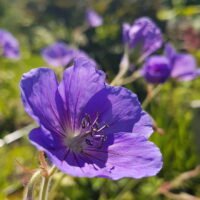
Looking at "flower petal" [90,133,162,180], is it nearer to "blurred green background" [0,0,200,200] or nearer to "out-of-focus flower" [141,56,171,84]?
"blurred green background" [0,0,200,200]

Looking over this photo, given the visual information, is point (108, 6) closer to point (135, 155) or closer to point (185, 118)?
point (185, 118)

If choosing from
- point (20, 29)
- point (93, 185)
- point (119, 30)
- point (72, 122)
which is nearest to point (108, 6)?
point (119, 30)

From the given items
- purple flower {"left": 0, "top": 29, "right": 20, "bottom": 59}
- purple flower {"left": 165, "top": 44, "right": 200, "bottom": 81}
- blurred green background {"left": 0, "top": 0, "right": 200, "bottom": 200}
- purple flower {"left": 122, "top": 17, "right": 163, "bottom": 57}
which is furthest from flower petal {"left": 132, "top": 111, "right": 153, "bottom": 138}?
purple flower {"left": 0, "top": 29, "right": 20, "bottom": 59}

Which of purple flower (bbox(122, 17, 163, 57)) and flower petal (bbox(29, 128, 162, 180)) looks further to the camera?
purple flower (bbox(122, 17, 163, 57))

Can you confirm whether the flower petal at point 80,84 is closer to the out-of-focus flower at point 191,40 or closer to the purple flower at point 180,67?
the purple flower at point 180,67

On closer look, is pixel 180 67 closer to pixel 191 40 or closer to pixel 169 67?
pixel 169 67

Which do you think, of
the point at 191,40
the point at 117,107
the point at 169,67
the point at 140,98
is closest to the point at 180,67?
the point at 169,67

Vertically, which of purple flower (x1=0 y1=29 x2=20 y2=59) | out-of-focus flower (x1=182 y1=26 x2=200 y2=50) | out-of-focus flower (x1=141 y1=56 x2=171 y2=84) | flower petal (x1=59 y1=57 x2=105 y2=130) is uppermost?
flower petal (x1=59 y1=57 x2=105 y2=130)

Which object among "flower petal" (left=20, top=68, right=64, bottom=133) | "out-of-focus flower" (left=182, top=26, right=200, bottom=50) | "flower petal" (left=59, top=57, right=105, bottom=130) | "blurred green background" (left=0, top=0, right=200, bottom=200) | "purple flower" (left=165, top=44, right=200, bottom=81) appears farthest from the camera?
"out-of-focus flower" (left=182, top=26, right=200, bottom=50)
